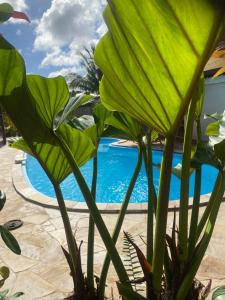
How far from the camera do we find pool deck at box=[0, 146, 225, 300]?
2.53 meters

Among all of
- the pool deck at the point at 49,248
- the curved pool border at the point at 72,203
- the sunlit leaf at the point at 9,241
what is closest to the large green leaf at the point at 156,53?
the sunlit leaf at the point at 9,241

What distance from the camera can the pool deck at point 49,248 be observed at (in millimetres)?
2527

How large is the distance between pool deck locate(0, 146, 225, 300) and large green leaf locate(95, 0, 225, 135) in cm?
214

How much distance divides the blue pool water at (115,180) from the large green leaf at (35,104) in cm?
397

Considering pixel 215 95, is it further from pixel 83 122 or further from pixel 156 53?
pixel 156 53

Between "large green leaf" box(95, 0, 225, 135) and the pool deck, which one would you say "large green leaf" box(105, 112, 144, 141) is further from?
the pool deck

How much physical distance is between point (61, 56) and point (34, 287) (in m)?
58.7

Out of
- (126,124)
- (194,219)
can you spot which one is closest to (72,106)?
(126,124)

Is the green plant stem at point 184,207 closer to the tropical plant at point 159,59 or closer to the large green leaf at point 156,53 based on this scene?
the tropical plant at point 159,59

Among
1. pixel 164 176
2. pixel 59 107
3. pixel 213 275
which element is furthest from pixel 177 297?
pixel 213 275

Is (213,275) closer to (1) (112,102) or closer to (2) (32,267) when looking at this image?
(2) (32,267)

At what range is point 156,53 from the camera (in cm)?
51

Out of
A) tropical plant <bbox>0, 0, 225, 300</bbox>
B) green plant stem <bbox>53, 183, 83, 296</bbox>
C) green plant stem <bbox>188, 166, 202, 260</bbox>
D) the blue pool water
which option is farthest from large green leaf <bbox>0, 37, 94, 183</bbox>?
the blue pool water

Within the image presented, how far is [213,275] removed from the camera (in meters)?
2.53
